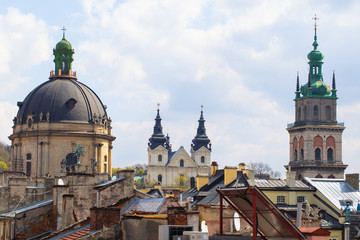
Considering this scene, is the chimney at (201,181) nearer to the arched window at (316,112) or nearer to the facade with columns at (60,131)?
the facade with columns at (60,131)

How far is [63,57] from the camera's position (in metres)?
108

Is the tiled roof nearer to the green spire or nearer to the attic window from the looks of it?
the attic window

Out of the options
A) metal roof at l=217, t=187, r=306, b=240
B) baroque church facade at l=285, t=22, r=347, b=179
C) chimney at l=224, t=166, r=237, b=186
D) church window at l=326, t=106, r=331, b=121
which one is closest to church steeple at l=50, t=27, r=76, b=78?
chimney at l=224, t=166, r=237, b=186

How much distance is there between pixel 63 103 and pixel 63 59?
932 centimetres

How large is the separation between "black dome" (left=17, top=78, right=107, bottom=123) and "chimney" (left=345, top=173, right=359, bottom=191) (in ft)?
111

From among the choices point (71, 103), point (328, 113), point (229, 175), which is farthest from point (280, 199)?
point (328, 113)

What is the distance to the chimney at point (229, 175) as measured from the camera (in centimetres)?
6175

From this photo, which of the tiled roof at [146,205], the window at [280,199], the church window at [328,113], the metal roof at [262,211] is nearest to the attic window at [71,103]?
the window at [280,199]

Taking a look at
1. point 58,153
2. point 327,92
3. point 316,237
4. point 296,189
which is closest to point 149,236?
point 316,237

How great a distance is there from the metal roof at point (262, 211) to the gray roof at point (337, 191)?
4818 cm

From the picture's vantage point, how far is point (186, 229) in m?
23.1

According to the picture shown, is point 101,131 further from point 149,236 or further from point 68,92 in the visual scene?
point 149,236

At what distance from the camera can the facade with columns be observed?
3861 inches

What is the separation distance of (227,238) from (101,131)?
3081 inches
